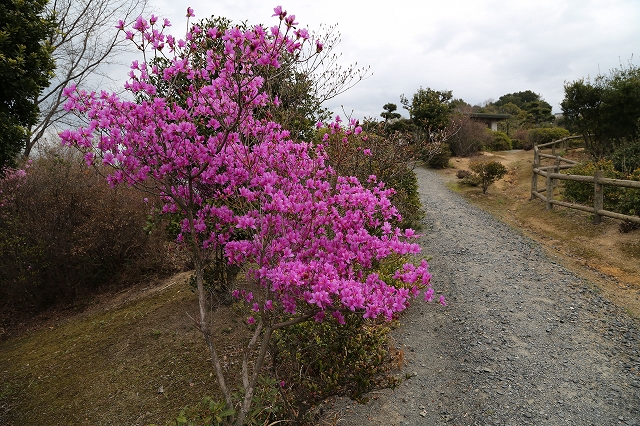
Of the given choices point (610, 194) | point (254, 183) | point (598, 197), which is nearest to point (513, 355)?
point (254, 183)

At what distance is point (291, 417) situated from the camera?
3.32 m

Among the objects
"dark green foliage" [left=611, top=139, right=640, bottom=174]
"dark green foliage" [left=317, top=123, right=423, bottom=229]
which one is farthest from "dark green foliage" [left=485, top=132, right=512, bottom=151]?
"dark green foliage" [left=317, top=123, right=423, bottom=229]

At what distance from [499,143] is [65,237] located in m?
28.9

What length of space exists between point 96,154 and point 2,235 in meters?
6.04

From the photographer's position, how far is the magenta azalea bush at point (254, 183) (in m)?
2.72

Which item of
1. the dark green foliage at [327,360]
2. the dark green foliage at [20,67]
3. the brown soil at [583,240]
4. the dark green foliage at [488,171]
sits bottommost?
the brown soil at [583,240]

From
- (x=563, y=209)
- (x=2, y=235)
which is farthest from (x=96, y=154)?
(x=563, y=209)

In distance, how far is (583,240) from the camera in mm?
8734

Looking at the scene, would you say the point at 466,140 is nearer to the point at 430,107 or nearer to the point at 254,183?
the point at 430,107

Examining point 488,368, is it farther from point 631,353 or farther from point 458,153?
point 458,153

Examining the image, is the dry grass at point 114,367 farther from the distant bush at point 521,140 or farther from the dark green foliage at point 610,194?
the distant bush at point 521,140

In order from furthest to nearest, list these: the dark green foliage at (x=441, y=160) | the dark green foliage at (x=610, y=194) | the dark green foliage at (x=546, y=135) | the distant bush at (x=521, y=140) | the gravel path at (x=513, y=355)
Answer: the distant bush at (x=521, y=140) → the dark green foliage at (x=546, y=135) → the dark green foliage at (x=441, y=160) → the dark green foliage at (x=610, y=194) → the gravel path at (x=513, y=355)

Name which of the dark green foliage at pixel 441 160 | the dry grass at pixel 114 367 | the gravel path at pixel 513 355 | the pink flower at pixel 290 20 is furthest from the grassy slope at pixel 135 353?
the dark green foliage at pixel 441 160

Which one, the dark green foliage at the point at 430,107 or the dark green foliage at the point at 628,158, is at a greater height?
the dark green foliage at the point at 430,107
